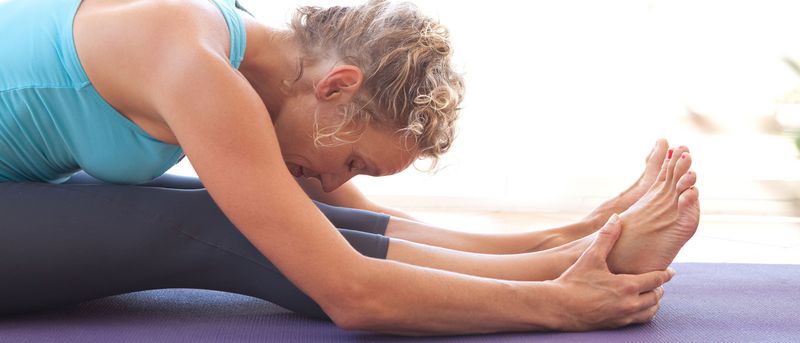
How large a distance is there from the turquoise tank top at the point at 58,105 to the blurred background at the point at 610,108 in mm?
2118

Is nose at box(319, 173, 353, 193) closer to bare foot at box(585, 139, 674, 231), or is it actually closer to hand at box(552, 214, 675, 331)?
hand at box(552, 214, 675, 331)

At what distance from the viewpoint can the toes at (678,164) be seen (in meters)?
1.74

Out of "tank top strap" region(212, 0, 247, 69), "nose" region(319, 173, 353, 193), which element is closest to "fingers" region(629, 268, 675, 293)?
"nose" region(319, 173, 353, 193)

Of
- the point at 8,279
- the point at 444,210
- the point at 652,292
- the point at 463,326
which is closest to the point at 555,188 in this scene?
the point at 444,210

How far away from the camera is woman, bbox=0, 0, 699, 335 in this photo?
136 cm

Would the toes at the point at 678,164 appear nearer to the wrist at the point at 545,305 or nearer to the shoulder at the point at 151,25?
the wrist at the point at 545,305

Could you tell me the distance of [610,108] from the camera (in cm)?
379

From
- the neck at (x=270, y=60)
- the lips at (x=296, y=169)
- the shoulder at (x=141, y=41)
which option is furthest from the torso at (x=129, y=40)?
the lips at (x=296, y=169)

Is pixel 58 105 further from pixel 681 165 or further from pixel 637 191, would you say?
pixel 637 191

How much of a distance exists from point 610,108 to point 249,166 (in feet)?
8.83

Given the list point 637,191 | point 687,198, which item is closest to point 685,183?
point 687,198

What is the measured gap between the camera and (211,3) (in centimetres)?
150

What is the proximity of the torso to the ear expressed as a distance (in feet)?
0.54

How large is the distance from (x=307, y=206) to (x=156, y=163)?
0.36 meters
